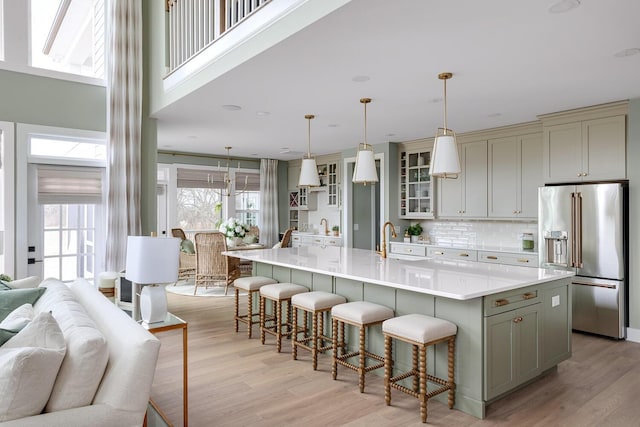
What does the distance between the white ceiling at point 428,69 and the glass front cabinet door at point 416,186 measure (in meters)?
0.93

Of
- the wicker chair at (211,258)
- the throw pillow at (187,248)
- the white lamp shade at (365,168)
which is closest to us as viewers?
the white lamp shade at (365,168)

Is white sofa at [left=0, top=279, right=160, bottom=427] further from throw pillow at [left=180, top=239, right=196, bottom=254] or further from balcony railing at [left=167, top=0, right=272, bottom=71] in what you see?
throw pillow at [left=180, top=239, right=196, bottom=254]

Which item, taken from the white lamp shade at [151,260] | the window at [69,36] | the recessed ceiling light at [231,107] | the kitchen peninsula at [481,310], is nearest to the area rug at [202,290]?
the recessed ceiling light at [231,107]

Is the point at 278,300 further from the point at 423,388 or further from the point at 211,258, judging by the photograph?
the point at 211,258

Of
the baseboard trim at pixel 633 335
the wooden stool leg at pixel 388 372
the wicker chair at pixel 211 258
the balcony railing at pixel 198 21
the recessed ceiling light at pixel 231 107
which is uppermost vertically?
the balcony railing at pixel 198 21

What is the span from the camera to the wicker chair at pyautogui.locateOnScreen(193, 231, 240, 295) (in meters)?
6.71

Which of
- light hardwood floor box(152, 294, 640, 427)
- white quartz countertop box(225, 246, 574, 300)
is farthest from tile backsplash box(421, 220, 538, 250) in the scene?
white quartz countertop box(225, 246, 574, 300)

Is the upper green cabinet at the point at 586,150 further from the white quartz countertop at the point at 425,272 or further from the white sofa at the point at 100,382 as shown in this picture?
the white sofa at the point at 100,382

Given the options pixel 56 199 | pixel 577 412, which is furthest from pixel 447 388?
pixel 56 199

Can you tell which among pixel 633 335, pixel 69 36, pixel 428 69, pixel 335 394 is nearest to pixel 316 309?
pixel 335 394

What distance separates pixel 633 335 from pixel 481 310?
2895mm

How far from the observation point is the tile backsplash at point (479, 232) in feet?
20.0

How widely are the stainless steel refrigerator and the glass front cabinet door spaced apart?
214 centimetres

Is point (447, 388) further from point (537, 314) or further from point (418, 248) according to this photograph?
point (418, 248)
